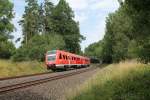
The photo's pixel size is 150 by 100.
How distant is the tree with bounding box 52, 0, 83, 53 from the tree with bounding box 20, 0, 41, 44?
202 inches

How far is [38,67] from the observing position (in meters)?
52.1

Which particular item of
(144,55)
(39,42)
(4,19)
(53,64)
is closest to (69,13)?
(39,42)

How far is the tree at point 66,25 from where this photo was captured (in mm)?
111062

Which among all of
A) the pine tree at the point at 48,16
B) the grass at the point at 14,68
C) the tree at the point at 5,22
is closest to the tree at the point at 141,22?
the grass at the point at 14,68

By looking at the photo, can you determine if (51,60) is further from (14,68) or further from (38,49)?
(38,49)

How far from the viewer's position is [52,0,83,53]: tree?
11106 centimetres

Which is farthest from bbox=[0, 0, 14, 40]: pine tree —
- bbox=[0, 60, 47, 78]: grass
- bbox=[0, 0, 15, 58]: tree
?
bbox=[0, 60, 47, 78]: grass

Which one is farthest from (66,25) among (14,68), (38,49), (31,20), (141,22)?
(141,22)

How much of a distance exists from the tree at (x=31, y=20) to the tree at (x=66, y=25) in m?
5.13

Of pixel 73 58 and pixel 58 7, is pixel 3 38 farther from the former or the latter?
pixel 58 7

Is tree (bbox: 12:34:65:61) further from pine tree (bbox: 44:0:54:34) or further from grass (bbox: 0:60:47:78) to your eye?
pine tree (bbox: 44:0:54:34)

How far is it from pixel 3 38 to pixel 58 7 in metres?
49.9

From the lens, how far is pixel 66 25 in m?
112

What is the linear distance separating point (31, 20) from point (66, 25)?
34.1ft
